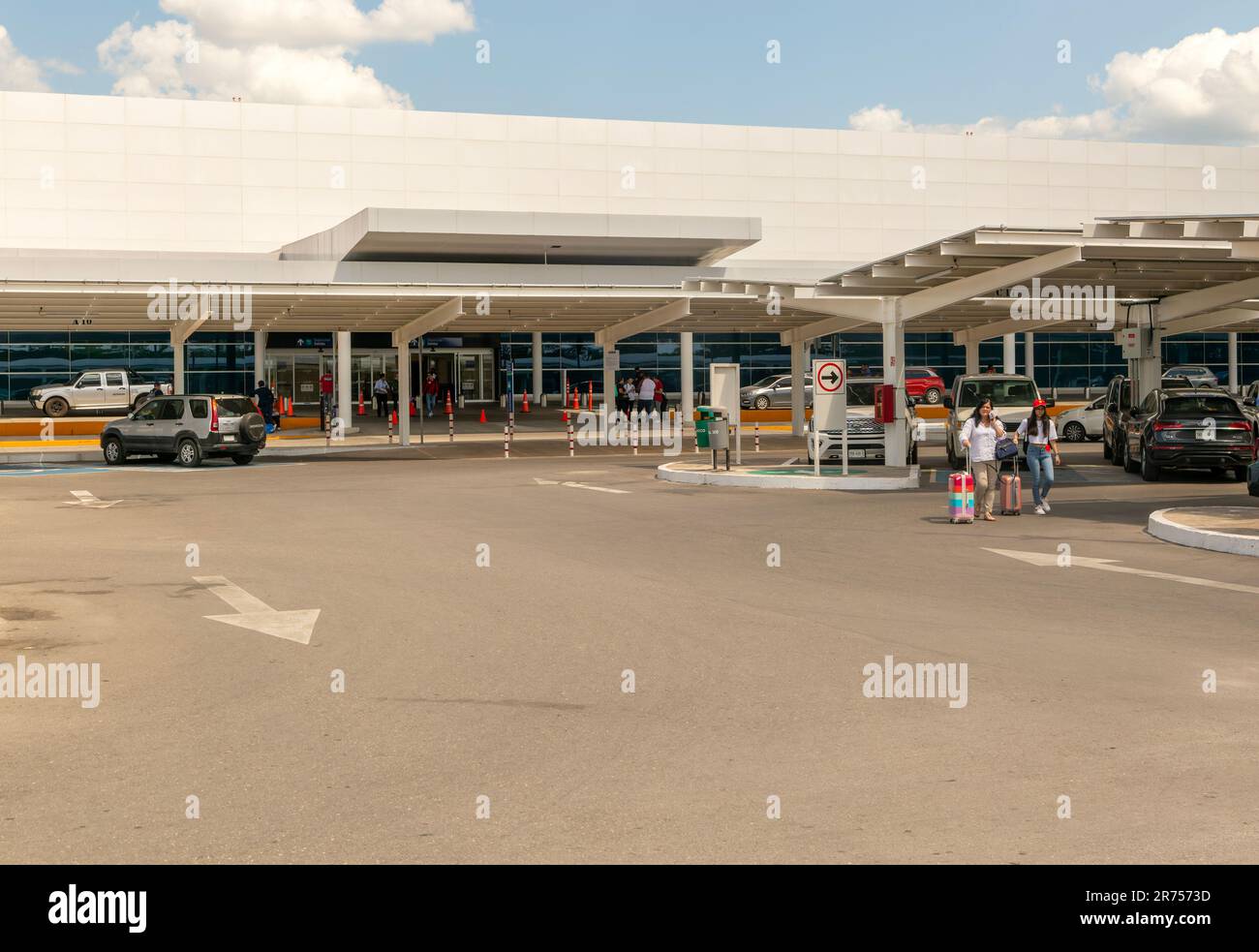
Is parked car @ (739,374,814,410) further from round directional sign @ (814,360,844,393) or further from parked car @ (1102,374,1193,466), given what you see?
round directional sign @ (814,360,844,393)

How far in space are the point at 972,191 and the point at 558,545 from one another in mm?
62529

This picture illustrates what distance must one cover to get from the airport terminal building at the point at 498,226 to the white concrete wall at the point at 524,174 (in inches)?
4.1

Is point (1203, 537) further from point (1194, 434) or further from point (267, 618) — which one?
point (267, 618)

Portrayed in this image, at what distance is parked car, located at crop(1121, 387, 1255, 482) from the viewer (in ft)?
79.4

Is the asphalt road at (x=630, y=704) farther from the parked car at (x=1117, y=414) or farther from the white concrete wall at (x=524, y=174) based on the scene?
the white concrete wall at (x=524, y=174)

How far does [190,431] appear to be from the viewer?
31906 mm

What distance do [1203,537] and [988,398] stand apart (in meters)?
13.6

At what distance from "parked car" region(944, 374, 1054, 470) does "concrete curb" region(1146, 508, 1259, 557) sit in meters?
11.6

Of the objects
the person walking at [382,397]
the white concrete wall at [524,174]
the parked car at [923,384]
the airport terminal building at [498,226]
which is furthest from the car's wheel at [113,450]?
the parked car at [923,384]

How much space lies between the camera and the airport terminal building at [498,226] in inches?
1706

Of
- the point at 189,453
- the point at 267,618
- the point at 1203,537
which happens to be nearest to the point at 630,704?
the point at 267,618

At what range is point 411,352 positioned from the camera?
2413 inches

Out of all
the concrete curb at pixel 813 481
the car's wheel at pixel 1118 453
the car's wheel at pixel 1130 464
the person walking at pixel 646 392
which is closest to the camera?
the concrete curb at pixel 813 481
